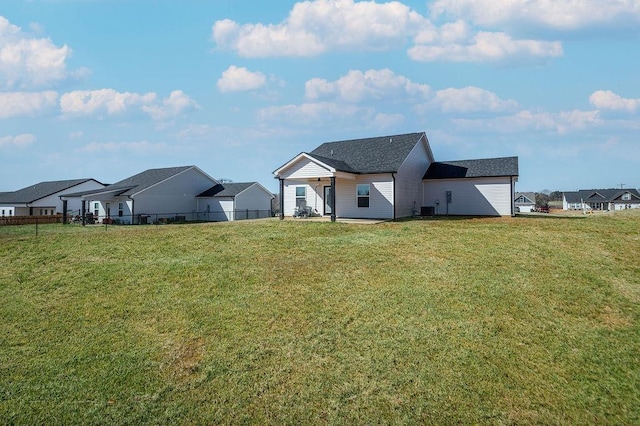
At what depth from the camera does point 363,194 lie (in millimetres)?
21109

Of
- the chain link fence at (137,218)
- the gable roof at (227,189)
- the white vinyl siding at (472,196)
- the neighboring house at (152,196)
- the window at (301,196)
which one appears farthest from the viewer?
the gable roof at (227,189)

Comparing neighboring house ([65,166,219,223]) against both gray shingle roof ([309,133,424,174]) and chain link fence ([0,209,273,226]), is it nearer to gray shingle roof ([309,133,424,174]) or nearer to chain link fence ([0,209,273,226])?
chain link fence ([0,209,273,226])

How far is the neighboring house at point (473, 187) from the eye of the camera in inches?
867

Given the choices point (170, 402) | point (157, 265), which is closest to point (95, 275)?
point (157, 265)

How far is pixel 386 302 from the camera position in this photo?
7648 millimetres

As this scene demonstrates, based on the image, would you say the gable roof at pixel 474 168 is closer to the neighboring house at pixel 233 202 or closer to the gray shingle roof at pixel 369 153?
the gray shingle roof at pixel 369 153

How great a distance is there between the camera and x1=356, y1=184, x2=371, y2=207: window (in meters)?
21.0

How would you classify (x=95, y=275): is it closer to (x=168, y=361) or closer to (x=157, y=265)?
(x=157, y=265)

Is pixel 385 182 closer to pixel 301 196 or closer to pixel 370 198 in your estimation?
pixel 370 198

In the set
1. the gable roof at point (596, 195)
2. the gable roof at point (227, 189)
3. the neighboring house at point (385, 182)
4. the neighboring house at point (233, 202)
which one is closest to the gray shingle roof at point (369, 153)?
the neighboring house at point (385, 182)

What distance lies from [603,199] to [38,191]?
95842mm

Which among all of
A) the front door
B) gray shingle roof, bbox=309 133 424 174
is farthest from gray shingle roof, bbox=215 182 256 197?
the front door

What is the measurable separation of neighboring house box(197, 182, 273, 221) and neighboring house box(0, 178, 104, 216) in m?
15.0

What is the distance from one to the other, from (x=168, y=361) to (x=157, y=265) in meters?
5.43
